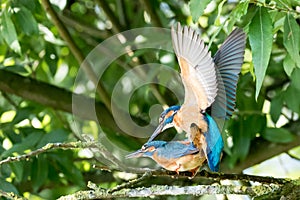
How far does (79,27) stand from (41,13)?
0.49 meters

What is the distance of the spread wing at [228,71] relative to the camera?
0.98 metres

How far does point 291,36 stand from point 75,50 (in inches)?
36.1

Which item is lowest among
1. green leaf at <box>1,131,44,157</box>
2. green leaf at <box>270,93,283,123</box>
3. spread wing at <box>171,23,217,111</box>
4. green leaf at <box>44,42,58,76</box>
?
green leaf at <box>270,93,283,123</box>

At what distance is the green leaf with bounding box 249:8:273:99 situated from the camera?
1.18 metres

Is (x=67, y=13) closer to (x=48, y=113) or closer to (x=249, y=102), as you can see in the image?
(x=48, y=113)

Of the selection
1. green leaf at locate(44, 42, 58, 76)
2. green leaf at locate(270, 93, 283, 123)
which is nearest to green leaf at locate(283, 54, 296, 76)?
green leaf at locate(270, 93, 283, 123)

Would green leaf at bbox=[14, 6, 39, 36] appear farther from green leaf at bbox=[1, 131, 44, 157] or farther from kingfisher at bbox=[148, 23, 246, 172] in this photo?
kingfisher at bbox=[148, 23, 246, 172]

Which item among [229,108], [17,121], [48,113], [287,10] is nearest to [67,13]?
[48,113]

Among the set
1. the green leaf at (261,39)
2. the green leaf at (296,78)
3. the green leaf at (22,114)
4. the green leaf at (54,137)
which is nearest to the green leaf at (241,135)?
the green leaf at (296,78)

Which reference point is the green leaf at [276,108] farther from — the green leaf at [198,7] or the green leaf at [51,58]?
the green leaf at [198,7]

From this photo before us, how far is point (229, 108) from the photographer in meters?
0.99

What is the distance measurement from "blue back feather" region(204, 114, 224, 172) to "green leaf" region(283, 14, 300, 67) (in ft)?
1.29

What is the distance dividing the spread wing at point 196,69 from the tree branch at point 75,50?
1067mm

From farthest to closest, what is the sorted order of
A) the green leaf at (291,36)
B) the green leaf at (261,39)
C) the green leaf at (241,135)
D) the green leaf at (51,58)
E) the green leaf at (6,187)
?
the green leaf at (51,58)
the green leaf at (241,135)
the green leaf at (6,187)
the green leaf at (291,36)
the green leaf at (261,39)
